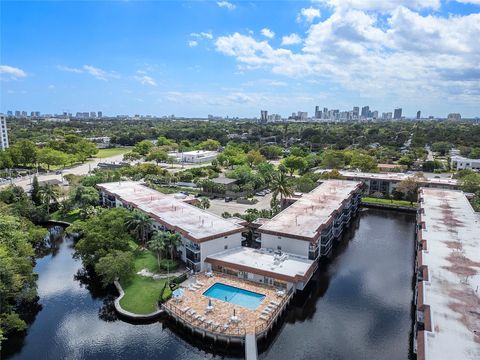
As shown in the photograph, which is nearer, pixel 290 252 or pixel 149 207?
pixel 290 252

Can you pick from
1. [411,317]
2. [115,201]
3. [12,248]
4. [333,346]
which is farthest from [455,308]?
[115,201]

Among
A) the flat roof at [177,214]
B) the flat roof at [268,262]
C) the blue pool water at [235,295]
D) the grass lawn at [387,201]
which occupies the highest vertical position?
the flat roof at [177,214]

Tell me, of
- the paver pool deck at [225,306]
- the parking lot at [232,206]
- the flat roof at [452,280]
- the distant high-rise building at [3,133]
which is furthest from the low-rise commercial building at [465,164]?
the distant high-rise building at [3,133]

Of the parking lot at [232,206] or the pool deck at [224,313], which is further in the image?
the parking lot at [232,206]

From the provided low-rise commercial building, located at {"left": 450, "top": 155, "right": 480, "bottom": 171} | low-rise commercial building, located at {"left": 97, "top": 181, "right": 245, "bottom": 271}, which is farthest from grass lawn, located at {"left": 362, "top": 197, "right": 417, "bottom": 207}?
low-rise commercial building, located at {"left": 450, "top": 155, "right": 480, "bottom": 171}

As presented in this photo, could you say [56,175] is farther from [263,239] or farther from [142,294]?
[263,239]

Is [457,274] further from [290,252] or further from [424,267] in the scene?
[290,252]

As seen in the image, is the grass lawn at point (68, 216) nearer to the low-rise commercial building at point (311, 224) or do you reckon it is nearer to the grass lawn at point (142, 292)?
the grass lawn at point (142, 292)
